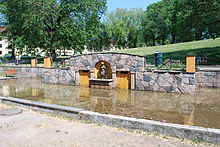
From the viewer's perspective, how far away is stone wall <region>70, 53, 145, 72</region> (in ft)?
40.7

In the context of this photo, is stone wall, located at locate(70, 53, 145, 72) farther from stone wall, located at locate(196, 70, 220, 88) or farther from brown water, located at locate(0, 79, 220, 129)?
stone wall, located at locate(196, 70, 220, 88)

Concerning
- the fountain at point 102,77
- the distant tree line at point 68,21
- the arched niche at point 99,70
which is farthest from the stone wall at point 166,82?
the distant tree line at point 68,21

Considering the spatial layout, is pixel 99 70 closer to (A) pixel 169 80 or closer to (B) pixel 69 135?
(A) pixel 169 80

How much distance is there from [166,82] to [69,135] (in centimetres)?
789

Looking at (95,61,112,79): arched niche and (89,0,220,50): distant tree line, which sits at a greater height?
(89,0,220,50): distant tree line

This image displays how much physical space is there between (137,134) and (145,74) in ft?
23.7

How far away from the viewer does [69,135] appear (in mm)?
5352

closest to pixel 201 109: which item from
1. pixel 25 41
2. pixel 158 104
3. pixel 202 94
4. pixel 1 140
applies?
pixel 158 104

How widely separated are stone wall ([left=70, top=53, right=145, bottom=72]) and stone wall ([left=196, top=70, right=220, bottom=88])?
409cm

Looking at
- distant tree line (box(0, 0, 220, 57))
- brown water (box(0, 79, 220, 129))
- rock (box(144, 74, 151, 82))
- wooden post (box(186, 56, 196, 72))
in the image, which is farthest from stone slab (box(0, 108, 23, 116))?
distant tree line (box(0, 0, 220, 57))

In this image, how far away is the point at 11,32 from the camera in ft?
127

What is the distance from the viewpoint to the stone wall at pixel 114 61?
12406 millimetres

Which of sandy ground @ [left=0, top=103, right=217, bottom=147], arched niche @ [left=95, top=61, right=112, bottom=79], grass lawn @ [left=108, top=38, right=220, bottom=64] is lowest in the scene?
sandy ground @ [left=0, top=103, right=217, bottom=147]

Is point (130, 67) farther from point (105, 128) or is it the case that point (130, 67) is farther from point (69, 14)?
point (69, 14)
